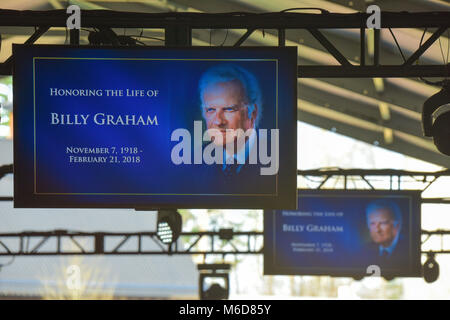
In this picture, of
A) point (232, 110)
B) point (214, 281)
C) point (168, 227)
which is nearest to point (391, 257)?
point (168, 227)

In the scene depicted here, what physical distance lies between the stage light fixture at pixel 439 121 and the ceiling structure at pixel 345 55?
132 cm

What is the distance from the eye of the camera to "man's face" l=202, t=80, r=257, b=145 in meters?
5.14

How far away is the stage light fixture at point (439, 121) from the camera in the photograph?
5.69 m

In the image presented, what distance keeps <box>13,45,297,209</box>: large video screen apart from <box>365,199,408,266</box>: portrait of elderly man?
19.8 feet

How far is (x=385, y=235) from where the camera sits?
35.8 feet

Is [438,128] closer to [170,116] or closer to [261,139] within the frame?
[261,139]

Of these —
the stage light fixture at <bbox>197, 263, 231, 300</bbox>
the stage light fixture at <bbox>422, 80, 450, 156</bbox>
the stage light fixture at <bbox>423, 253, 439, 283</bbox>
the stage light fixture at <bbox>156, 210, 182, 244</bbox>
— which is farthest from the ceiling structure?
the stage light fixture at <bbox>197, 263, 231, 300</bbox>

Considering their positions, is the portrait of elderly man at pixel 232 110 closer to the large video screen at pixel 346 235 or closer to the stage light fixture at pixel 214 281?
the large video screen at pixel 346 235

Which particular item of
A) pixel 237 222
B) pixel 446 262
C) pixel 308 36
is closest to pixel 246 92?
pixel 308 36

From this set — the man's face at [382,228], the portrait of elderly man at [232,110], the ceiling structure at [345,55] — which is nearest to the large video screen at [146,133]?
the portrait of elderly man at [232,110]

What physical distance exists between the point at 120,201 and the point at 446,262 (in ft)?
62.9

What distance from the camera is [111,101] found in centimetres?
509

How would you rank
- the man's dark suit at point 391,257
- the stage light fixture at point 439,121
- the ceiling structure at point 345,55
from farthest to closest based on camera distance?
1. the man's dark suit at point 391,257
2. the ceiling structure at point 345,55
3. the stage light fixture at point 439,121

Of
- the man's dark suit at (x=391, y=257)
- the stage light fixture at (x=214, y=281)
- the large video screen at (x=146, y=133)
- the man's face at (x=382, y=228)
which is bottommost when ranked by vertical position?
the stage light fixture at (x=214, y=281)
